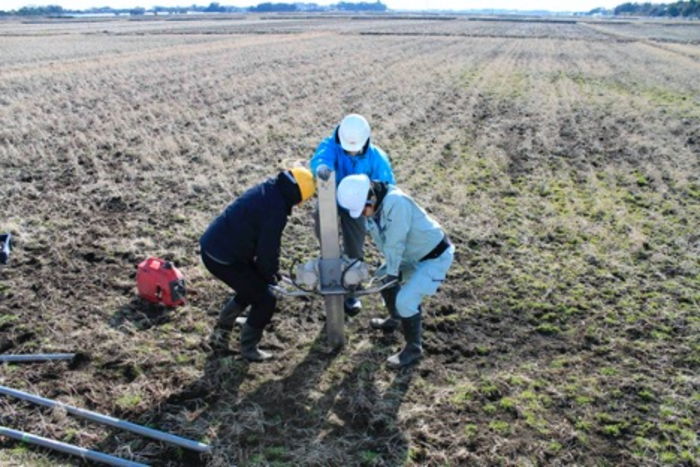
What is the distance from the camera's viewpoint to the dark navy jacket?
450cm

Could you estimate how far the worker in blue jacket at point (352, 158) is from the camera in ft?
16.9

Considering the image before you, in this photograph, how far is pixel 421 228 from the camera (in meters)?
4.74

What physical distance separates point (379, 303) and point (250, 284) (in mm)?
1855

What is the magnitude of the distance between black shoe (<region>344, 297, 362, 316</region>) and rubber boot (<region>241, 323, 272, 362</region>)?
1117mm

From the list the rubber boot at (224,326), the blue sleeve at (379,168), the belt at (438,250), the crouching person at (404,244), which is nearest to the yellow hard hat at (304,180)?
the crouching person at (404,244)

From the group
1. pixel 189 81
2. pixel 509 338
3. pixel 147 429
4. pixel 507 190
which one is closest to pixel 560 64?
pixel 189 81

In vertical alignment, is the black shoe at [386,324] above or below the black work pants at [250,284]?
below

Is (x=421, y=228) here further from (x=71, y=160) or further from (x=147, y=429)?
(x=71, y=160)

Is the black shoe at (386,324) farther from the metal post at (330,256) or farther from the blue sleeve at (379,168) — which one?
the blue sleeve at (379,168)

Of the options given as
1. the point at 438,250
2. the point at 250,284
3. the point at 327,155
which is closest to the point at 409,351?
the point at 438,250

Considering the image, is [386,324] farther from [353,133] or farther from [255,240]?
[353,133]

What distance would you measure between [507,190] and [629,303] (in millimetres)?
3813

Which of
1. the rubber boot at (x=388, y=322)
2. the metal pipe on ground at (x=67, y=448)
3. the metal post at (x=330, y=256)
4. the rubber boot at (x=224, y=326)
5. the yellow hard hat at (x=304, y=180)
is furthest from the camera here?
the rubber boot at (x=388, y=322)

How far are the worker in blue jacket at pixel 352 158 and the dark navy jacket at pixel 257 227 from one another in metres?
0.57
